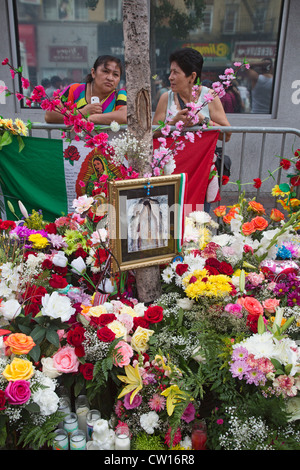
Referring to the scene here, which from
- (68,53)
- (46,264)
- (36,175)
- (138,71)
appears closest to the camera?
(138,71)

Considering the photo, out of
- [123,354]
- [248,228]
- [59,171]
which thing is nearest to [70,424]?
[123,354]

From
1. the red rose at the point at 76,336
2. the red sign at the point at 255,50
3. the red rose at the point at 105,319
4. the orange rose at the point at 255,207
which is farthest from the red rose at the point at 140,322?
the red sign at the point at 255,50

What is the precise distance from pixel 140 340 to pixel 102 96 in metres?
2.41

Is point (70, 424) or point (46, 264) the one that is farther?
point (46, 264)

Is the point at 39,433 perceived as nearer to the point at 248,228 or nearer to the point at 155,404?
the point at 155,404

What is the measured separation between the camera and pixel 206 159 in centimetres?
356

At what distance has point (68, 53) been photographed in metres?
5.83

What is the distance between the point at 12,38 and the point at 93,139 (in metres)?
4.34

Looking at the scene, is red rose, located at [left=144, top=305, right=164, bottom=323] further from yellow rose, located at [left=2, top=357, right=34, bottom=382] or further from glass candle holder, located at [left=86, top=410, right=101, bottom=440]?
yellow rose, located at [left=2, top=357, right=34, bottom=382]

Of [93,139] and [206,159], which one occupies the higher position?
[93,139]
